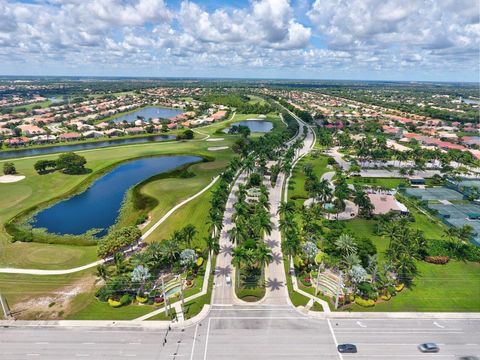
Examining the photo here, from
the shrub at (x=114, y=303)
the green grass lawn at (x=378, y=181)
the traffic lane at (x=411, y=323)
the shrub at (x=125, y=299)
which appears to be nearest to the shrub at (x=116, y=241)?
the shrub at (x=114, y=303)

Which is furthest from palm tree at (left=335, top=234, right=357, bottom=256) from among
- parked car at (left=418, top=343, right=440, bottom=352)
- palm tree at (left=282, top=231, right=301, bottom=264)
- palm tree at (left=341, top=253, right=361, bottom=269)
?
parked car at (left=418, top=343, right=440, bottom=352)

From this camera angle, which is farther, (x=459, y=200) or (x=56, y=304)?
(x=459, y=200)

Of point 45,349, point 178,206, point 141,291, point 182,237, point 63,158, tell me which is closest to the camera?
point 45,349

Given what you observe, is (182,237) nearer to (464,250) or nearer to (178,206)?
(178,206)

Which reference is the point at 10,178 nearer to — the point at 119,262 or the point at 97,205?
the point at 97,205

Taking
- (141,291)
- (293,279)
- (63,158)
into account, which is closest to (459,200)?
(293,279)

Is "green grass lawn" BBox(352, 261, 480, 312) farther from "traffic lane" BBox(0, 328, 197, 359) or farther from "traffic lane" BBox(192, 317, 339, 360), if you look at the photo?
"traffic lane" BBox(0, 328, 197, 359)
